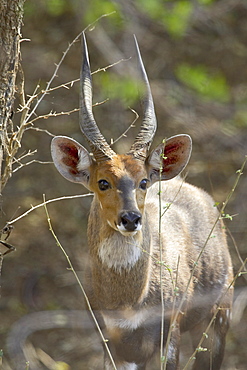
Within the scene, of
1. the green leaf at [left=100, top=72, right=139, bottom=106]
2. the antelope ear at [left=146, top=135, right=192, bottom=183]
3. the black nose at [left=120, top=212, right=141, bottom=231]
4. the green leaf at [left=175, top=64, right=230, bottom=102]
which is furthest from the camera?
the green leaf at [left=175, top=64, right=230, bottom=102]

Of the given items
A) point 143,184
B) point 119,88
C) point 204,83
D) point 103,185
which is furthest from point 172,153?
point 204,83

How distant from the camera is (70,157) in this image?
5902mm

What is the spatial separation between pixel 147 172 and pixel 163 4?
162 inches

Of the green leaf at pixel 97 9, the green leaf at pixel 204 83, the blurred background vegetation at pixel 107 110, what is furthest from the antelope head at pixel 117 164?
the green leaf at pixel 204 83

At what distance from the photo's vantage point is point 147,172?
579 centimetres

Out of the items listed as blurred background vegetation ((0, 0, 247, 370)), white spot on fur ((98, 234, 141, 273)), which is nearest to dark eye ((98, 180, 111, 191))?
white spot on fur ((98, 234, 141, 273))

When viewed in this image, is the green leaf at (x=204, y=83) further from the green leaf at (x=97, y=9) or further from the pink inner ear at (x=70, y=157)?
the pink inner ear at (x=70, y=157)

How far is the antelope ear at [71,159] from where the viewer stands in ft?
19.0

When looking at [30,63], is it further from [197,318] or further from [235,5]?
[197,318]

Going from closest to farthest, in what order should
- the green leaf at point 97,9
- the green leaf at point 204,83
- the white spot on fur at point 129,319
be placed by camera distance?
the white spot on fur at point 129,319 < the green leaf at point 97,9 < the green leaf at point 204,83

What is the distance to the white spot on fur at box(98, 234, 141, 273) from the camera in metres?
5.50

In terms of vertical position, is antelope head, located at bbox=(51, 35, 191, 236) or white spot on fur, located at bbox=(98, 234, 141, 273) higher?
antelope head, located at bbox=(51, 35, 191, 236)

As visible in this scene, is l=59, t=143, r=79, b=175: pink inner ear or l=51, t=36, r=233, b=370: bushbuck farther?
l=59, t=143, r=79, b=175: pink inner ear

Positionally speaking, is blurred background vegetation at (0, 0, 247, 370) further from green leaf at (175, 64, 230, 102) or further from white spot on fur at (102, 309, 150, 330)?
white spot on fur at (102, 309, 150, 330)
